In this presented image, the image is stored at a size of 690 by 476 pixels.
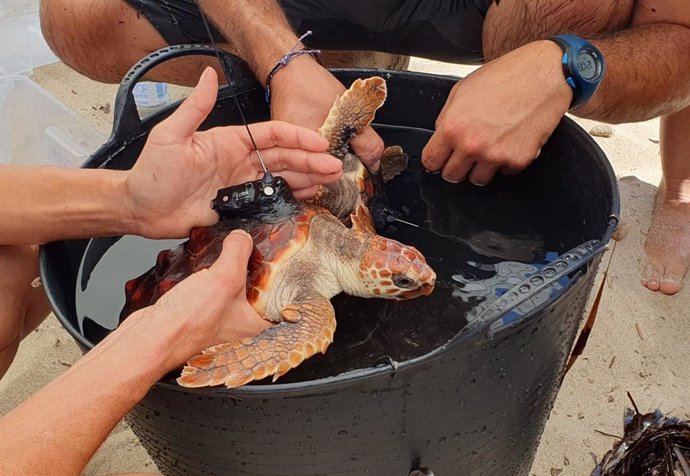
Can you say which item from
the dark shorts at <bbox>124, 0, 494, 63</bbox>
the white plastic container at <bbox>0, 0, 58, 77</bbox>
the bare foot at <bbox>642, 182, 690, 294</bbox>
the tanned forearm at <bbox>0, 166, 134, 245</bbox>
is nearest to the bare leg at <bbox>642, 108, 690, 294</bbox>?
the bare foot at <bbox>642, 182, 690, 294</bbox>

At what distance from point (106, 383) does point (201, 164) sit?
408 mm

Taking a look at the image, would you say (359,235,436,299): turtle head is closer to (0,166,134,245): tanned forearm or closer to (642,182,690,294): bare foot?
(0,166,134,245): tanned forearm

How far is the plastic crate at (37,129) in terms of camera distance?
189 cm

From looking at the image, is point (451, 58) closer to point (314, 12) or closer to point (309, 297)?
point (314, 12)

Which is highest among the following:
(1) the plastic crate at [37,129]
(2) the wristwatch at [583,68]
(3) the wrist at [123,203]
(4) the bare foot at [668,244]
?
(2) the wristwatch at [583,68]

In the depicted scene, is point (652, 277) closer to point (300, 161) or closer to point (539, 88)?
point (539, 88)

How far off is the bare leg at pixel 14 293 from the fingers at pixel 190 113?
1.21 ft

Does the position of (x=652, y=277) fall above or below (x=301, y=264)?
below

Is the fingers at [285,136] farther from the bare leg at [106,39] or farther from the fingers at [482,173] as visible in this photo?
the bare leg at [106,39]

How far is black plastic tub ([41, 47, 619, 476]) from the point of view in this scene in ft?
2.29

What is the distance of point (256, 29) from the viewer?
1.35m

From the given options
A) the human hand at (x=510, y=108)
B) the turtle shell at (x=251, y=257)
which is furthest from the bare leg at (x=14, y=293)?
the human hand at (x=510, y=108)

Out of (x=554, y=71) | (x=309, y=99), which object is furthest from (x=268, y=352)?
(x=554, y=71)

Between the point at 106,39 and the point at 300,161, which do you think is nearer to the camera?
the point at 300,161
